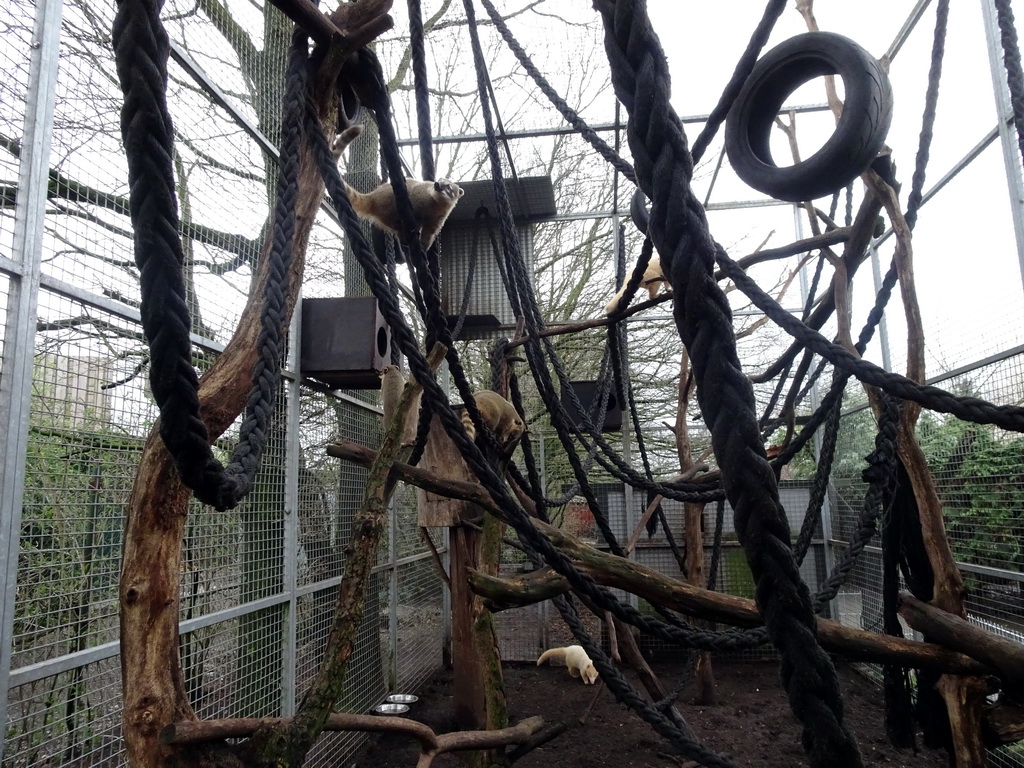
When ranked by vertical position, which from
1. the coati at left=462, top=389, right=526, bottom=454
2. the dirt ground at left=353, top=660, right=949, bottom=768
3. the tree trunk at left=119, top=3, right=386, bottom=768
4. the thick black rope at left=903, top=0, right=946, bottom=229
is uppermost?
the thick black rope at left=903, top=0, right=946, bottom=229

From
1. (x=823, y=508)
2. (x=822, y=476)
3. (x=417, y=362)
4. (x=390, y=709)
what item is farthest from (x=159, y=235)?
(x=823, y=508)

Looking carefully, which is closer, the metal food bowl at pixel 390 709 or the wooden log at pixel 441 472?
the wooden log at pixel 441 472

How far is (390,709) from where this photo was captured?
417cm

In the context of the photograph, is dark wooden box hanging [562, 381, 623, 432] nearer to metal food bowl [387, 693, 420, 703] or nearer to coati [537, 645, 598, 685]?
coati [537, 645, 598, 685]

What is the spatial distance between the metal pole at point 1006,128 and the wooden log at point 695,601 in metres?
2.03

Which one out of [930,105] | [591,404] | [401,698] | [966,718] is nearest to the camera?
[930,105]

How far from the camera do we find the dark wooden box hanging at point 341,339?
328 centimetres

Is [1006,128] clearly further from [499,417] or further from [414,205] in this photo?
[414,205]

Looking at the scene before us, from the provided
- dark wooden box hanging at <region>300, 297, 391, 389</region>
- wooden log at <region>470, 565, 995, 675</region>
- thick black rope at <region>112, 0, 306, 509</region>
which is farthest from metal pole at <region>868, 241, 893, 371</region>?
thick black rope at <region>112, 0, 306, 509</region>

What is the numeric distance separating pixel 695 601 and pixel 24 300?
212 cm

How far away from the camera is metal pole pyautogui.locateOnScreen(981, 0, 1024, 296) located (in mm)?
2809

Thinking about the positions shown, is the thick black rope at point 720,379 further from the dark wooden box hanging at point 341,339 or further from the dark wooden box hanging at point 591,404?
the dark wooden box hanging at point 591,404

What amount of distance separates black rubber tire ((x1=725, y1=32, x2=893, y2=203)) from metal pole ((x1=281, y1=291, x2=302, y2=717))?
2420 millimetres


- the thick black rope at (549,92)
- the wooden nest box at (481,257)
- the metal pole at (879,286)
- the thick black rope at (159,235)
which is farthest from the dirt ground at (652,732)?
the thick black rope at (159,235)
